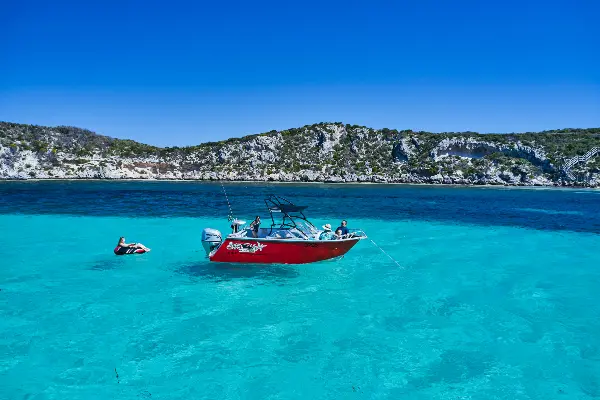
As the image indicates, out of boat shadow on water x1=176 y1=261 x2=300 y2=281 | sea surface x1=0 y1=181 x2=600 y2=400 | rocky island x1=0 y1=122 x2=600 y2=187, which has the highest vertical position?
rocky island x1=0 y1=122 x2=600 y2=187

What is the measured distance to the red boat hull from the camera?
1791cm

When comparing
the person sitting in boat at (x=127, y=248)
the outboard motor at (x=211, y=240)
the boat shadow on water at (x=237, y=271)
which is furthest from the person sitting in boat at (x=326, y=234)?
the person sitting in boat at (x=127, y=248)

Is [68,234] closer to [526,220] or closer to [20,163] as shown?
[526,220]

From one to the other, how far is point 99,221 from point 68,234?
6.60 m

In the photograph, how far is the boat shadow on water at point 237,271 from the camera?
17.7 metres

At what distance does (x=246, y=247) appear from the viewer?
59.0ft

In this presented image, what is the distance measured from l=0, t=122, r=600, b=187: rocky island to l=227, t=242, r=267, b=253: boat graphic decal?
315 feet

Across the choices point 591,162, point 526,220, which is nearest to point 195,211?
point 526,220

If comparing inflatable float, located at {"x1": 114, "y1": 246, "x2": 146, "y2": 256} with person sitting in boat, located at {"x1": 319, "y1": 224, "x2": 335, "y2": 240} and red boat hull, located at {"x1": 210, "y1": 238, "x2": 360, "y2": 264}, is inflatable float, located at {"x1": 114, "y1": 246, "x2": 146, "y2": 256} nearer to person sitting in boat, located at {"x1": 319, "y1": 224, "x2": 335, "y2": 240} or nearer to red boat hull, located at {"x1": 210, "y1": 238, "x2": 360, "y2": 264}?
red boat hull, located at {"x1": 210, "y1": 238, "x2": 360, "y2": 264}

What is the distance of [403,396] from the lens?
9.17 meters

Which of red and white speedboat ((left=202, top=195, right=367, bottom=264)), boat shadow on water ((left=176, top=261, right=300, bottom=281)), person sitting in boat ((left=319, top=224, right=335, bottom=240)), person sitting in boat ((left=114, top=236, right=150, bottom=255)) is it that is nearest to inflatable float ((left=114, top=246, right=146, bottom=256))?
person sitting in boat ((left=114, top=236, right=150, bottom=255))

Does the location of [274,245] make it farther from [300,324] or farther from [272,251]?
[300,324]

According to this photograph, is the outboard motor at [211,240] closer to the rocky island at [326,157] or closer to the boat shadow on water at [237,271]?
the boat shadow on water at [237,271]

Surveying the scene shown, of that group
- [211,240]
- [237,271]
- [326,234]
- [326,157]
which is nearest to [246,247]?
[237,271]
